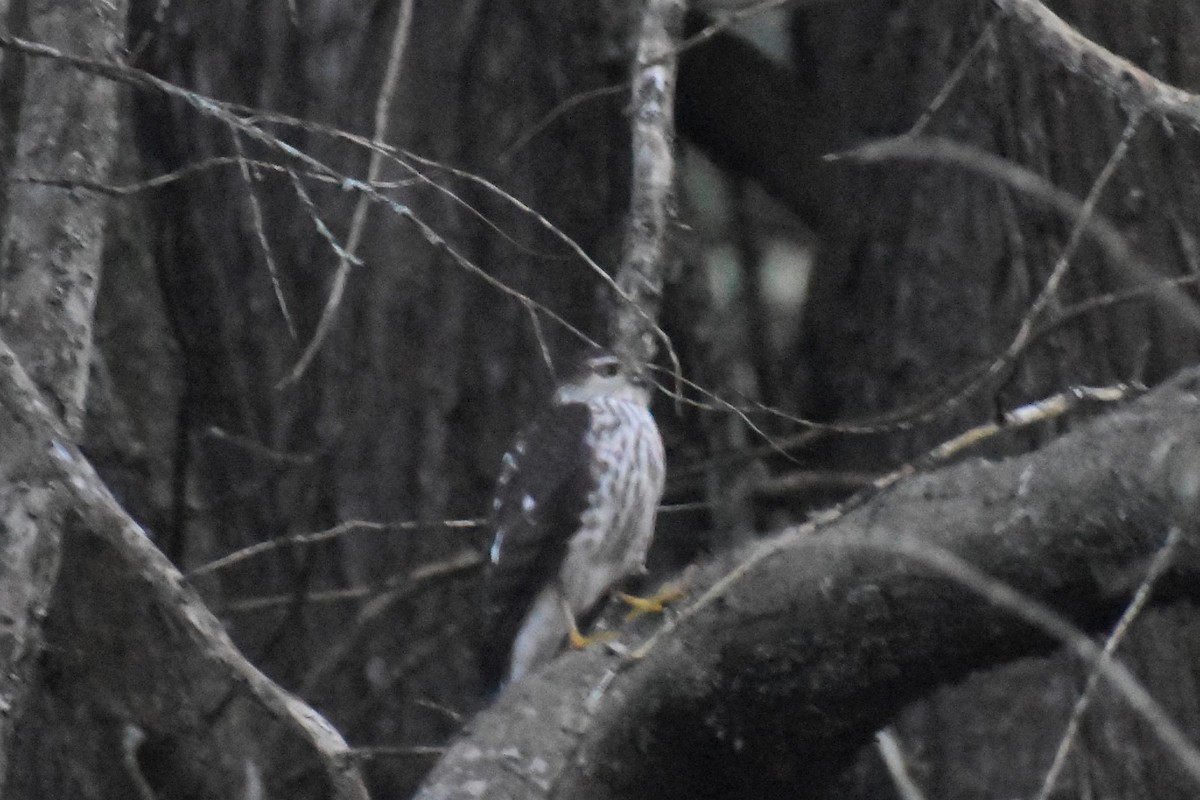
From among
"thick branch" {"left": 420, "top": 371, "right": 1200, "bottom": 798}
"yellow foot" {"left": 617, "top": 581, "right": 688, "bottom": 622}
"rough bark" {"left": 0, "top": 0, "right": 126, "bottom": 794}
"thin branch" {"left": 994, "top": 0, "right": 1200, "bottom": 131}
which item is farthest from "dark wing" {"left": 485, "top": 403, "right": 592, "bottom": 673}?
"thin branch" {"left": 994, "top": 0, "right": 1200, "bottom": 131}

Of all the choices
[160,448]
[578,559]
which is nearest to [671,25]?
[578,559]

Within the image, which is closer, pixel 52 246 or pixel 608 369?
pixel 52 246

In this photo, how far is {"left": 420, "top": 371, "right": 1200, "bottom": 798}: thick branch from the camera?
10.1 ft

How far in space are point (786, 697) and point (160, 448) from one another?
2448mm

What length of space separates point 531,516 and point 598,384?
1.45 ft

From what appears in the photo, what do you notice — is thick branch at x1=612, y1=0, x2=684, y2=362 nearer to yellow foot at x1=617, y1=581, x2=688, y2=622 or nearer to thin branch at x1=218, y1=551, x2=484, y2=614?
yellow foot at x1=617, y1=581, x2=688, y2=622

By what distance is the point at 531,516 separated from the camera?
519cm

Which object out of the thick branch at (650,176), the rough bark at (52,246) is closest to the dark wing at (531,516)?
the thick branch at (650,176)

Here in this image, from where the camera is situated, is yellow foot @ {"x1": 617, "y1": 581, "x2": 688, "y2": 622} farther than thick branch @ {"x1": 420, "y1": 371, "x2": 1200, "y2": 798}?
Yes

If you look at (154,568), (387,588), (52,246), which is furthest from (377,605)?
(154,568)

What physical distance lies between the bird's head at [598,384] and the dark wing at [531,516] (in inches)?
6.4

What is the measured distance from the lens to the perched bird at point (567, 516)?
5.16 m

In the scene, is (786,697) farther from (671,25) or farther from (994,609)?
(671,25)

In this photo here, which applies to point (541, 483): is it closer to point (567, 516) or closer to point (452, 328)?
point (567, 516)
